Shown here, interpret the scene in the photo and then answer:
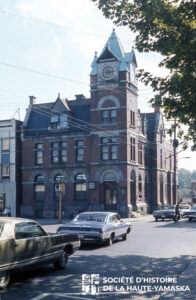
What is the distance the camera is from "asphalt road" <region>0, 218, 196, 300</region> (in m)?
7.88

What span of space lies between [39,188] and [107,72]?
14.4 meters

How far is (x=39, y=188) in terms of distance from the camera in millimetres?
41844

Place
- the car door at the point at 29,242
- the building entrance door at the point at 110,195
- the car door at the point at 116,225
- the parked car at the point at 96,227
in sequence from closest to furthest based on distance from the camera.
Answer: the car door at the point at 29,242, the parked car at the point at 96,227, the car door at the point at 116,225, the building entrance door at the point at 110,195

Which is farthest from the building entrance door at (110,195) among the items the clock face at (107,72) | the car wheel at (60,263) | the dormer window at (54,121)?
the car wheel at (60,263)

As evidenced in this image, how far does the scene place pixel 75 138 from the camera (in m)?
40.2

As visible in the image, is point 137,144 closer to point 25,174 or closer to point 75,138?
point 75,138

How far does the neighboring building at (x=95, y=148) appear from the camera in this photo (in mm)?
37969

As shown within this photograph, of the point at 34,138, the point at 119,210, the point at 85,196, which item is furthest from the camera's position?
the point at 34,138

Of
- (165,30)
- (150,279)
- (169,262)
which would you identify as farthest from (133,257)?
(165,30)

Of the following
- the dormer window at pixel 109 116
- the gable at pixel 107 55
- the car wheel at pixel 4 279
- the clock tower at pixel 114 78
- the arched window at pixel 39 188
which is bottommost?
the car wheel at pixel 4 279

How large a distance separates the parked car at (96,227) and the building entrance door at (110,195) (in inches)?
810

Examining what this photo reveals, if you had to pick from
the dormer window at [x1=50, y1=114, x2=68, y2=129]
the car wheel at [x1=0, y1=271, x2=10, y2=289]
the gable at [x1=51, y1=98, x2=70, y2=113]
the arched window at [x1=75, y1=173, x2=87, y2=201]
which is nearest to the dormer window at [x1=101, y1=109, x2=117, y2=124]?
the dormer window at [x1=50, y1=114, x2=68, y2=129]

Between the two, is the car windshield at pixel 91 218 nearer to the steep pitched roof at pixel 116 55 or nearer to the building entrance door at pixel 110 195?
the building entrance door at pixel 110 195

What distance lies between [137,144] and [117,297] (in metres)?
33.7
